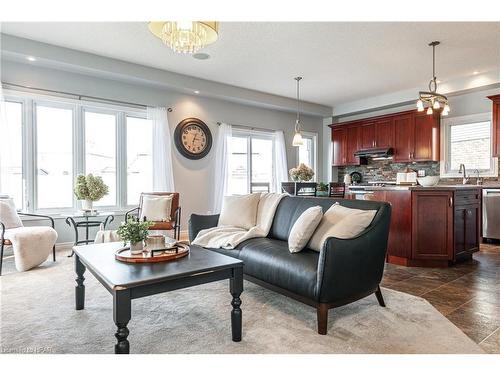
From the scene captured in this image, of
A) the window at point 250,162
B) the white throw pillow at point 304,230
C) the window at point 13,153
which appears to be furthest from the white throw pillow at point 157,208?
the white throw pillow at point 304,230

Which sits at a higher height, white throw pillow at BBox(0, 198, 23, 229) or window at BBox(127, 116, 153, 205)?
window at BBox(127, 116, 153, 205)

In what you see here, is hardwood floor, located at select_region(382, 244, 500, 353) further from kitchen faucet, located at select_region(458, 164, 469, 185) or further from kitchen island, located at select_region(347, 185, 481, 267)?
kitchen faucet, located at select_region(458, 164, 469, 185)

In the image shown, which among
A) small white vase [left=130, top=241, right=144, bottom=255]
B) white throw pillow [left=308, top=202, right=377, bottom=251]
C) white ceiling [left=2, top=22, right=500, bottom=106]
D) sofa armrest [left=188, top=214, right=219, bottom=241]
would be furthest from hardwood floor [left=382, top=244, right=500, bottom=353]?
white ceiling [left=2, top=22, right=500, bottom=106]

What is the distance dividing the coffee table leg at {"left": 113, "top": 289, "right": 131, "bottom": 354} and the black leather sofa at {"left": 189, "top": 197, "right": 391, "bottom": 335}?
3.80 feet

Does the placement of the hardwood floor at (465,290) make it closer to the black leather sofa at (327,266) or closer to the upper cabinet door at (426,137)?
the black leather sofa at (327,266)

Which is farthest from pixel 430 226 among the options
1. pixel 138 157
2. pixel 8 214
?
pixel 8 214

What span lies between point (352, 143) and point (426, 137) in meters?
1.63

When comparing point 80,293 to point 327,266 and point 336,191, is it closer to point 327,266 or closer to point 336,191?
point 327,266

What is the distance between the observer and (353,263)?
2246 mm

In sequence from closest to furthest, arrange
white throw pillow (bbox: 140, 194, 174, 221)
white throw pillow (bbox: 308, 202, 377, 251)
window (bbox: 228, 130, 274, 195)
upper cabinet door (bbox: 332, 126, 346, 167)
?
1. white throw pillow (bbox: 308, 202, 377, 251)
2. white throw pillow (bbox: 140, 194, 174, 221)
3. window (bbox: 228, 130, 274, 195)
4. upper cabinet door (bbox: 332, 126, 346, 167)

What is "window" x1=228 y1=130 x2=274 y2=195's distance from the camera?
668cm

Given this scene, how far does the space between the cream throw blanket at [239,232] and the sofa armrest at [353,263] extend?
42.9 inches

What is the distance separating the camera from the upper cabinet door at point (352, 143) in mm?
7352
